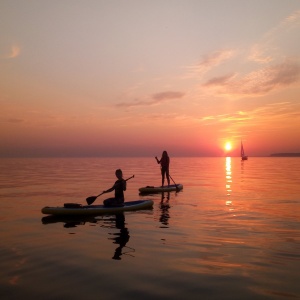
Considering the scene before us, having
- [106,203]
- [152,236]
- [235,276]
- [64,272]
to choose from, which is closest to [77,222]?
[106,203]

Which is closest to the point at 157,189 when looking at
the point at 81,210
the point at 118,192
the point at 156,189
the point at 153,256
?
the point at 156,189

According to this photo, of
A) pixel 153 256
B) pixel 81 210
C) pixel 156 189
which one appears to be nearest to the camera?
pixel 153 256

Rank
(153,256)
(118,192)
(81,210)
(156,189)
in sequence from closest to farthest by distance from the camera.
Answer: (153,256) → (81,210) → (118,192) → (156,189)

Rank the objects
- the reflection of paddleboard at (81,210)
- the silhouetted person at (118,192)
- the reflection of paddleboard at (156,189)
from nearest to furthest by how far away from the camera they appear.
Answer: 1. the reflection of paddleboard at (81,210)
2. the silhouetted person at (118,192)
3. the reflection of paddleboard at (156,189)

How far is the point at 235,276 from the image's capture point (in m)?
6.80

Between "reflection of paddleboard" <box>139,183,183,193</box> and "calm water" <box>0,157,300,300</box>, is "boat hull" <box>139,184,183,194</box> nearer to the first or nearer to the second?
"reflection of paddleboard" <box>139,183,183,193</box>

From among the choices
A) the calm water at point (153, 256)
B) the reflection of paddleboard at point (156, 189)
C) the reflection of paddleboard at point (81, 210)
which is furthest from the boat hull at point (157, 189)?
the calm water at point (153, 256)

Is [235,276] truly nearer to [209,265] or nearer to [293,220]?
[209,265]

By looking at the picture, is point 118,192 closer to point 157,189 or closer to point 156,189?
point 156,189

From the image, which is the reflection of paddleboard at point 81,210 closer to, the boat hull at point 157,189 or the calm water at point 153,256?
the calm water at point 153,256

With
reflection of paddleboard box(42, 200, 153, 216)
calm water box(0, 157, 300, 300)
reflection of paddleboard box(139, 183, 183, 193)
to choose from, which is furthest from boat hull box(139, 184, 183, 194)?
calm water box(0, 157, 300, 300)

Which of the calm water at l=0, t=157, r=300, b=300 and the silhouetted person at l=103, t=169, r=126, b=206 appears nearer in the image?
the calm water at l=0, t=157, r=300, b=300

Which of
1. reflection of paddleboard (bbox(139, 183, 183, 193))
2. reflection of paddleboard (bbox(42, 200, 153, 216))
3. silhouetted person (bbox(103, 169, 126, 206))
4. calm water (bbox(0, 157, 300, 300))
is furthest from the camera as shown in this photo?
reflection of paddleboard (bbox(139, 183, 183, 193))

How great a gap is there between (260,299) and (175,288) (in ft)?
5.52
